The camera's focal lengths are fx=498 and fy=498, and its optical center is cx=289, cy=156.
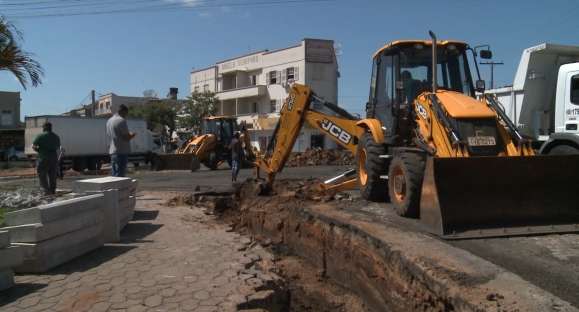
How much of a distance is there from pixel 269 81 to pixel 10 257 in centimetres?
4342

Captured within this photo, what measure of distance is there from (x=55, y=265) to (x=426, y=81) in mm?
6189

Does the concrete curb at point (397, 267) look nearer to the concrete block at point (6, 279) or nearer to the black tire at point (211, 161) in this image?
the concrete block at point (6, 279)

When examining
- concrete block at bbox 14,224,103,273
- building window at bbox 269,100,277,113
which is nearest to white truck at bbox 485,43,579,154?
concrete block at bbox 14,224,103,273

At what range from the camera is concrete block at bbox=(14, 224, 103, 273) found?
5.00m

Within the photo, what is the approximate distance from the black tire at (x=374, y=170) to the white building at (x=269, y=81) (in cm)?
3122

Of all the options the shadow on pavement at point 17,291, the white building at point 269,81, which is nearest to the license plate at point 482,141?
the shadow on pavement at point 17,291

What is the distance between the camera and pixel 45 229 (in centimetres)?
507

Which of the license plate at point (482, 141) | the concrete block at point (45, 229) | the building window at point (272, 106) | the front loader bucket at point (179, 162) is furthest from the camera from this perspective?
the building window at point (272, 106)

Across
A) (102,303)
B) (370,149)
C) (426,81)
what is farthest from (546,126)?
(102,303)

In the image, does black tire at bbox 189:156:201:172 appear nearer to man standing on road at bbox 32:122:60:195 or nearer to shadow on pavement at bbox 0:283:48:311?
man standing on road at bbox 32:122:60:195

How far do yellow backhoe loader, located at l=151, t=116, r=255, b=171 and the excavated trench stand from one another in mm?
12336

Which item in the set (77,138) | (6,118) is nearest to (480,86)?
(77,138)

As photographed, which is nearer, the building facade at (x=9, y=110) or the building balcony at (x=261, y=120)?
the building balcony at (x=261, y=120)

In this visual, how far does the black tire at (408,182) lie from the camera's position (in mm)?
6629
